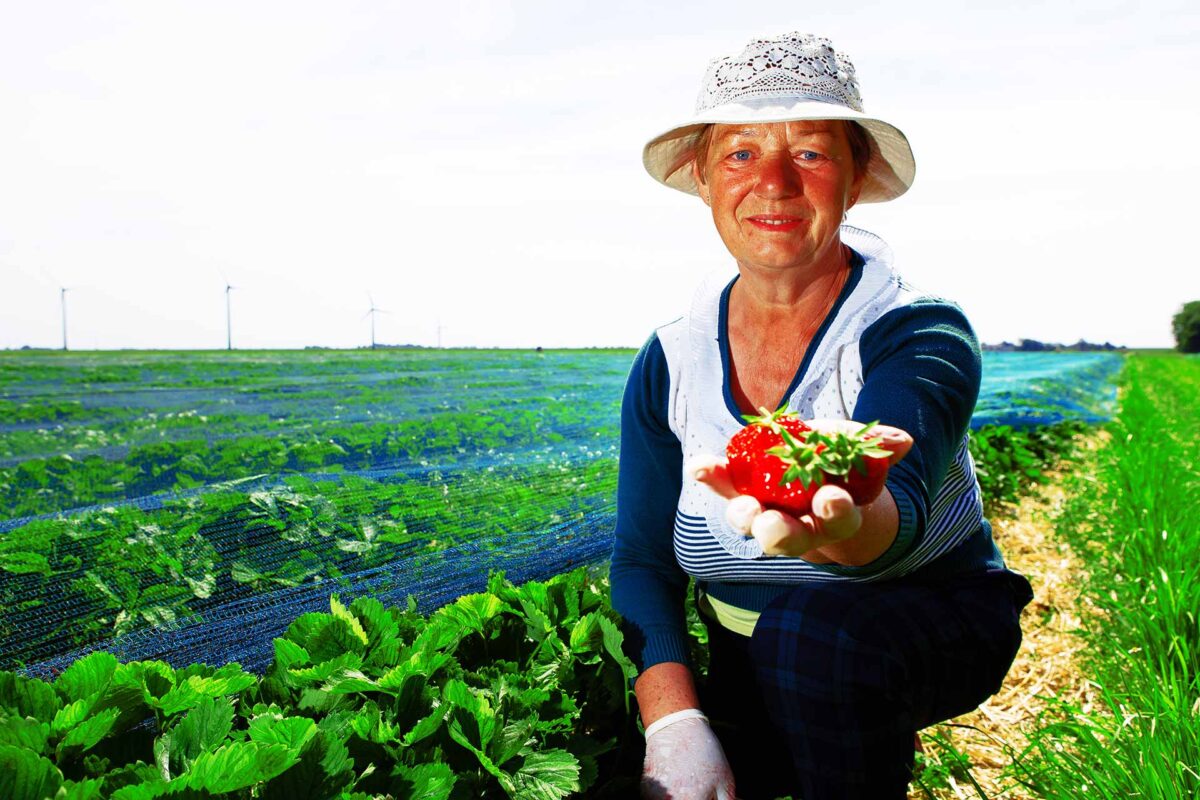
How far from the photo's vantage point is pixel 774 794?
192 centimetres

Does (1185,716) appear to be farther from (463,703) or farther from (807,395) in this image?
(463,703)

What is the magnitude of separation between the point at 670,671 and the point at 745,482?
729 millimetres

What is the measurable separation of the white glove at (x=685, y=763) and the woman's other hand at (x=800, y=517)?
26.3 inches

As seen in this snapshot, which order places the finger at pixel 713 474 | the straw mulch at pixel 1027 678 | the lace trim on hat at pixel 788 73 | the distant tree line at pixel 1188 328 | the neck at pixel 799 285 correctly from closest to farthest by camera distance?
1. the finger at pixel 713 474
2. the lace trim on hat at pixel 788 73
3. the neck at pixel 799 285
4. the straw mulch at pixel 1027 678
5. the distant tree line at pixel 1188 328

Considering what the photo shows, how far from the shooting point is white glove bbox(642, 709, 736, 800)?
1558 millimetres

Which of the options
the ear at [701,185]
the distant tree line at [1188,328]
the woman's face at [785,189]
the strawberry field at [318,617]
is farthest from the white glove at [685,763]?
the distant tree line at [1188,328]

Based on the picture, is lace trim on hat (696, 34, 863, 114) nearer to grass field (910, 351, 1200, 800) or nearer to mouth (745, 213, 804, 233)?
mouth (745, 213, 804, 233)

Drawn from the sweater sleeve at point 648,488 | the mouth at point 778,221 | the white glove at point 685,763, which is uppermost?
the mouth at point 778,221

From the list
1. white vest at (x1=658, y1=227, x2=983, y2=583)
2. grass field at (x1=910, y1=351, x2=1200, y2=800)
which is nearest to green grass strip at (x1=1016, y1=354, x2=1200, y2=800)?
grass field at (x1=910, y1=351, x2=1200, y2=800)

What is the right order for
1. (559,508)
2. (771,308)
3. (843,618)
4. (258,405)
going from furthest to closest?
(258,405) < (559,508) < (771,308) < (843,618)

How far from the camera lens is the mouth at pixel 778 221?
1.71 m

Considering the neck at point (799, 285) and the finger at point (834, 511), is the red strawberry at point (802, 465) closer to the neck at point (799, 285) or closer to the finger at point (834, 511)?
the finger at point (834, 511)

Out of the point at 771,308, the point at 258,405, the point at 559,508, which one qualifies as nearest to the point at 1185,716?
the point at 771,308

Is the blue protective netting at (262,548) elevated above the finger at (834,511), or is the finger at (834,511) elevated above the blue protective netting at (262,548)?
the finger at (834,511)
